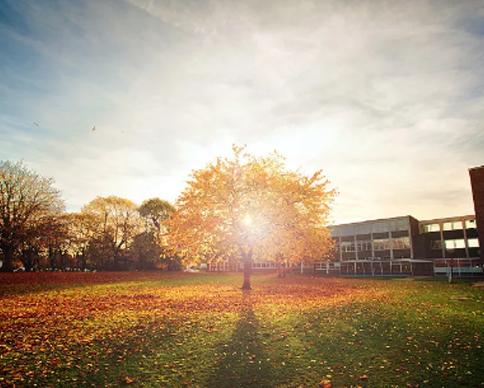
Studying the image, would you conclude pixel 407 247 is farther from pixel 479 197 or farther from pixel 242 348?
pixel 242 348

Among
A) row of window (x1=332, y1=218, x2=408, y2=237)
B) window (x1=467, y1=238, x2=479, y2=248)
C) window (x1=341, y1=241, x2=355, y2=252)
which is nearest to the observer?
window (x1=467, y1=238, x2=479, y2=248)

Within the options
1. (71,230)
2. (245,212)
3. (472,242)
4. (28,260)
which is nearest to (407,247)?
(472,242)

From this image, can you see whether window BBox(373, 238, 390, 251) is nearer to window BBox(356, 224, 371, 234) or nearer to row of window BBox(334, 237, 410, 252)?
row of window BBox(334, 237, 410, 252)

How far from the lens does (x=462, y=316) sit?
13867 mm

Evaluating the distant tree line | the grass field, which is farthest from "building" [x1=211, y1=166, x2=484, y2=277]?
the grass field

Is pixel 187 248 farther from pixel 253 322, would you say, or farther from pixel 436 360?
pixel 436 360

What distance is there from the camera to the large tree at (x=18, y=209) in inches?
1462

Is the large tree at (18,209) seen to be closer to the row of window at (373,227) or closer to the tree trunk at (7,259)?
the tree trunk at (7,259)

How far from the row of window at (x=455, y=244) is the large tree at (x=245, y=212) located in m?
54.6

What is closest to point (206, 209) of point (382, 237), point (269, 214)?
point (269, 214)

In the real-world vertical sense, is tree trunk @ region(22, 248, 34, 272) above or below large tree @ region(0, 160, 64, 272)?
below

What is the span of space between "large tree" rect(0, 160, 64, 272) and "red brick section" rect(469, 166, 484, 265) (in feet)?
185

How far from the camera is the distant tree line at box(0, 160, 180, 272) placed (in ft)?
124

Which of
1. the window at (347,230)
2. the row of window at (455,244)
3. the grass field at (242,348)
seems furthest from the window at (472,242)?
the grass field at (242,348)
